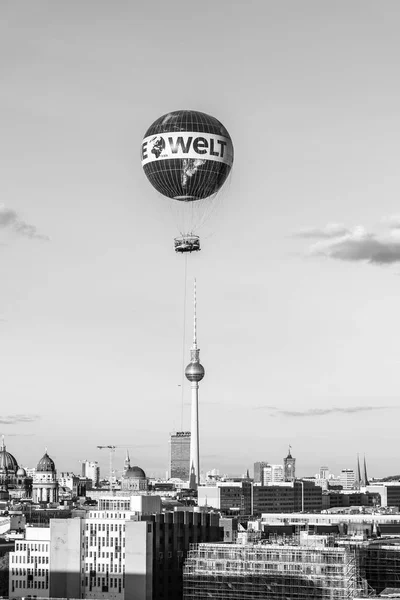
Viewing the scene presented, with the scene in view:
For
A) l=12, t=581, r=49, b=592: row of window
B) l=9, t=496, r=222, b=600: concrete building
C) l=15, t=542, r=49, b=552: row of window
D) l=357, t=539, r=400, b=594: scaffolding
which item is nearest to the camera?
l=9, t=496, r=222, b=600: concrete building

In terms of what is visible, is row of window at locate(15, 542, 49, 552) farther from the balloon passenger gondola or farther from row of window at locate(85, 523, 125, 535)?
the balloon passenger gondola

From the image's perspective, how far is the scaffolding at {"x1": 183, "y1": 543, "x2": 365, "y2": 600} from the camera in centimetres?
12244

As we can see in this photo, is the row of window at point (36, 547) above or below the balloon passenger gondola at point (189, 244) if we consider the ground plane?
below

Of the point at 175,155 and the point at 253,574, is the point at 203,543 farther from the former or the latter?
the point at 175,155

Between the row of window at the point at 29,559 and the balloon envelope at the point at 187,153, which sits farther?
the row of window at the point at 29,559

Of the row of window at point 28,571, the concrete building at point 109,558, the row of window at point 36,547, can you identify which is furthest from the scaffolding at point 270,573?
the row of window at point 36,547

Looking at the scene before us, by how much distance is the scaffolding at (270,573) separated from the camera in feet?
402

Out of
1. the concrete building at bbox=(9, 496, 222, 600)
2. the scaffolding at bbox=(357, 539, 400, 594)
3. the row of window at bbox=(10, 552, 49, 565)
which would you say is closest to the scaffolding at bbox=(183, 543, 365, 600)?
the concrete building at bbox=(9, 496, 222, 600)

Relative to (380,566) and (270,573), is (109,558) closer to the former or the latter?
(270,573)

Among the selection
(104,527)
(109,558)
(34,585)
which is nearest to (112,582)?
(109,558)

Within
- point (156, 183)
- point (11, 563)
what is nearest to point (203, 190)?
point (156, 183)

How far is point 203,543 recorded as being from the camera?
5266 inches

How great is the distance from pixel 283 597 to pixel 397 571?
64.8 feet

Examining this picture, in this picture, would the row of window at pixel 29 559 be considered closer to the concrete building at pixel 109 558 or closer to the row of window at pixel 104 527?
the concrete building at pixel 109 558
